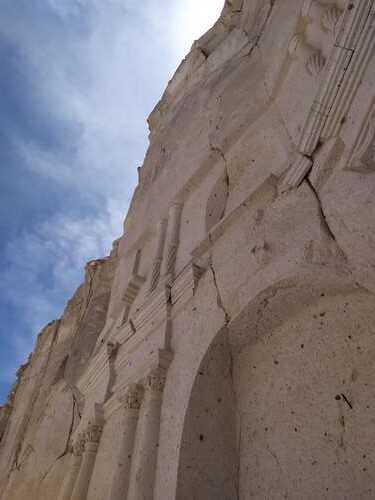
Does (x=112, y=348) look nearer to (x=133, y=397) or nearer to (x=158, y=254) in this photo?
(x=133, y=397)

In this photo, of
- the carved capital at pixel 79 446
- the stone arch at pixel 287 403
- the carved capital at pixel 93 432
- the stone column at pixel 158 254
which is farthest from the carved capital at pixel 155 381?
the stone column at pixel 158 254

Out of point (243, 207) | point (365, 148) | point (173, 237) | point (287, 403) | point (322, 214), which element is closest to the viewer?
point (365, 148)

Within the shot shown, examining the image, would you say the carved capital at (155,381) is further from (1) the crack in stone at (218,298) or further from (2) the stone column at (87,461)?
(2) the stone column at (87,461)

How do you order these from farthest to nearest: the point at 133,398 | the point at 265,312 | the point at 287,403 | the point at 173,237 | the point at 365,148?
the point at 173,237, the point at 133,398, the point at 265,312, the point at 287,403, the point at 365,148

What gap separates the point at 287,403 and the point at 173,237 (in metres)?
3.16

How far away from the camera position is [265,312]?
15.2 ft

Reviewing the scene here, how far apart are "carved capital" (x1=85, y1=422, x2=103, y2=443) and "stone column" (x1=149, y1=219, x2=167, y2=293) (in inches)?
68.6

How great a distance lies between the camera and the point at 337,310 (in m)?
4.21

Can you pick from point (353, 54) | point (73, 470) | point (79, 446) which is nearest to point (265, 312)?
point (353, 54)

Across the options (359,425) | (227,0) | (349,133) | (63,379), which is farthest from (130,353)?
(227,0)

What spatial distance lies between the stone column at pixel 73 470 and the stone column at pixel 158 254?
77.8 inches

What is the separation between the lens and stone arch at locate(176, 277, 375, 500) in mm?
3764

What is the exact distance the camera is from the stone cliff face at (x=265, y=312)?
387 cm

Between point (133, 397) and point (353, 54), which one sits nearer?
point (353, 54)
